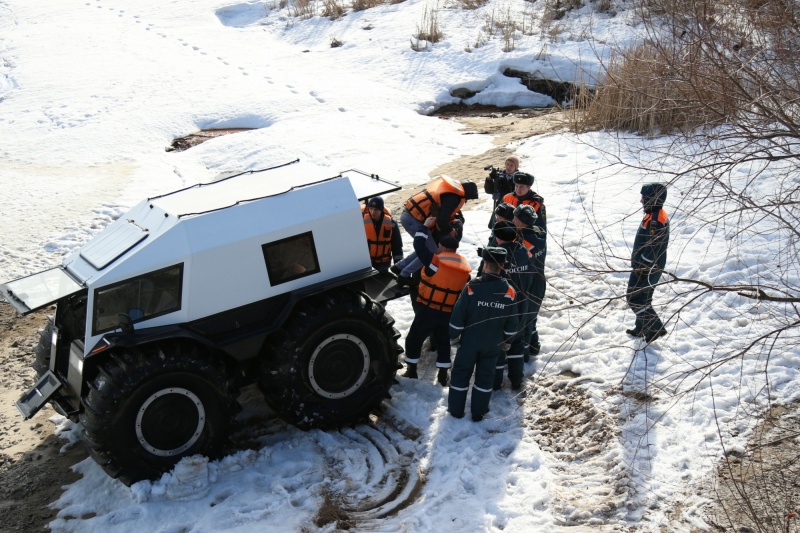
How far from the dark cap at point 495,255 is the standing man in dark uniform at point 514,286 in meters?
0.30

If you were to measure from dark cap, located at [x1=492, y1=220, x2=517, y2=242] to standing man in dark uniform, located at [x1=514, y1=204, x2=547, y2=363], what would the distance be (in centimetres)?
11

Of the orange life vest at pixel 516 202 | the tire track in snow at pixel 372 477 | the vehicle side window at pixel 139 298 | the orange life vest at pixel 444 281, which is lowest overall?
the tire track in snow at pixel 372 477

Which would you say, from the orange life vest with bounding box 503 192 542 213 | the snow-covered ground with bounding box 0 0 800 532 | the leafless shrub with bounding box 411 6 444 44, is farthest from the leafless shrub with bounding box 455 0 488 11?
the orange life vest with bounding box 503 192 542 213

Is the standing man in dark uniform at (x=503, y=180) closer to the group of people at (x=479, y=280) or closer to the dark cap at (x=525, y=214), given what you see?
the group of people at (x=479, y=280)

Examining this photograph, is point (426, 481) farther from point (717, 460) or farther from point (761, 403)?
point (761, 403)

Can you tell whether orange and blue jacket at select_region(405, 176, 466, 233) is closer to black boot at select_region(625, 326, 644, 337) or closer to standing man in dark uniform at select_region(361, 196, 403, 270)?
standing man in dark uniform at select_region(361, 196, 403, 270)

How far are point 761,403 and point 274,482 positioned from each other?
14.0ft

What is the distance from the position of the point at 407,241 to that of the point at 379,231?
2769 millimetres

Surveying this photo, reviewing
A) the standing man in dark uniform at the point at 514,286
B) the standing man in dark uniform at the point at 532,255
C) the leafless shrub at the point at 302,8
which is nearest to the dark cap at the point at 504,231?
the standing man in dark uniform at the point at 514,286

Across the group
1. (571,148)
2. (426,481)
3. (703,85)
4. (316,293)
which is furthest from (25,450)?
(571,148)

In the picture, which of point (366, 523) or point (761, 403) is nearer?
point (366, 523)

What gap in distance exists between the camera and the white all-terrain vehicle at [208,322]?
614 cm

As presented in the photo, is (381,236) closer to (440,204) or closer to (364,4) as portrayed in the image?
(440,204)

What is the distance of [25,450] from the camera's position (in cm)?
716
